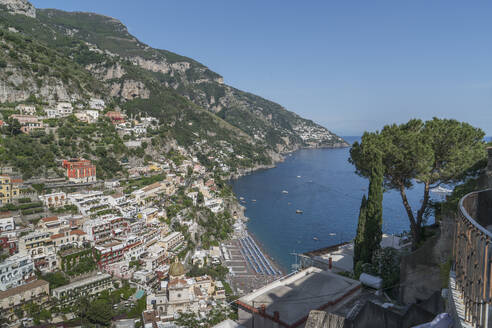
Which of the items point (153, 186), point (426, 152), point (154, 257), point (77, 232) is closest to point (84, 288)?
point (77, 232)

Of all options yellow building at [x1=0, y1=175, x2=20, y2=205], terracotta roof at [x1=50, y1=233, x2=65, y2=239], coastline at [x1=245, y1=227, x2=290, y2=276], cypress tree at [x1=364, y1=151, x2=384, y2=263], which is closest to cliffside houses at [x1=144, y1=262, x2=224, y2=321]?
coastline at [x1=245, y1=227, x2=290, y2=276]

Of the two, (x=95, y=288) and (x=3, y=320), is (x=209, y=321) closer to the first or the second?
(x=95, y=288)

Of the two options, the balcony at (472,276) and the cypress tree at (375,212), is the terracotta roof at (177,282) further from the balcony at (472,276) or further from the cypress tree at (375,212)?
the balcony at (472,276)

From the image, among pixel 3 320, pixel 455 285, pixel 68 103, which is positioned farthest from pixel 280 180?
pixel 455 285

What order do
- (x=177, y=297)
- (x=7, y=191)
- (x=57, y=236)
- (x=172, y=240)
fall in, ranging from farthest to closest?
(x=172, y=240)
(x=7, y=191)
(x=57, y=236)
(x=177, y=297)

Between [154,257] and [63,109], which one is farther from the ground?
[63,109]

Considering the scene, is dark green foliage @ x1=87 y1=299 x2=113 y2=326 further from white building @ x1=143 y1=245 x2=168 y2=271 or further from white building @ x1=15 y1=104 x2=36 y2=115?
white building @ x1=15 y1=104 x2=36 y2=115

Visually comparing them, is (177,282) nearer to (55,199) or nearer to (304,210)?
(55,199)
